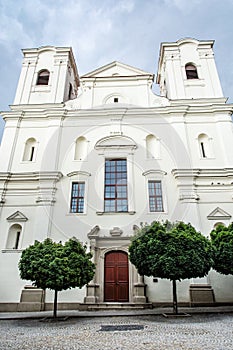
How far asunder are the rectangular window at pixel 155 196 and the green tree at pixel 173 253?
4.16 meters

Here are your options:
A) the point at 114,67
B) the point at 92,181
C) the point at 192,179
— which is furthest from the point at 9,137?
the point at 192,179

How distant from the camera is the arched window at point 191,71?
797 inches

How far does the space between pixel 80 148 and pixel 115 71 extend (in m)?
8.03

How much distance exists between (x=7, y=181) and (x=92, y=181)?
5260mm

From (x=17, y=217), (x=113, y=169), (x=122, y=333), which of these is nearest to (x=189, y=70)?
(x=113, y=169)

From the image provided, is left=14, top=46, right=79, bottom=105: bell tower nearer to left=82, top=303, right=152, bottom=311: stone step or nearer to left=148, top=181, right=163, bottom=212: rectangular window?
left=148, top=181, right=163, bottom=212: rectangular window

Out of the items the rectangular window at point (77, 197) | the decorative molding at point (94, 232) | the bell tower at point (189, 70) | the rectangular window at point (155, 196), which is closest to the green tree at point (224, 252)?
the rectangular window at point (155, 196)

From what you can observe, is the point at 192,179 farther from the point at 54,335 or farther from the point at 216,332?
the point at 54,335

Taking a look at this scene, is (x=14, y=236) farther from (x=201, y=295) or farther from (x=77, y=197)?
(x=201, y=295)

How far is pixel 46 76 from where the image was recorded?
2102cm

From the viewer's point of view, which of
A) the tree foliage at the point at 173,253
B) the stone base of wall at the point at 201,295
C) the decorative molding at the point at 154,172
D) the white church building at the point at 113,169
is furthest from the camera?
the decorative molding at the point at 154,172

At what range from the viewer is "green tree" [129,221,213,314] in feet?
31.1

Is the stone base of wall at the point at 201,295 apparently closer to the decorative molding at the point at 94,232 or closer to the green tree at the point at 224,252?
the green tree at the point at 224,252

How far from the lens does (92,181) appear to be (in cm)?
1562
